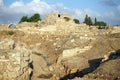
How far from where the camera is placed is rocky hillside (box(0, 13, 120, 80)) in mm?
32031

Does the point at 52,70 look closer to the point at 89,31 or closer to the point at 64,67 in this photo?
the point at 64,67

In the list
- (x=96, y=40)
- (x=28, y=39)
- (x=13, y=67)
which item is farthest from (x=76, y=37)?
(x=13, y=67)

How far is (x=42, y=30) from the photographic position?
54.0 m

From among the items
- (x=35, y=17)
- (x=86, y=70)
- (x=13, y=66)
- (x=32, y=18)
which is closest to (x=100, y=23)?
(x=35, y=17)

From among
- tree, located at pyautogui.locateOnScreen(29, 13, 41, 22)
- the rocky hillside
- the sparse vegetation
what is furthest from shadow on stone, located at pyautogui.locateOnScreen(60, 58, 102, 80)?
tree, located at pyautogui.locateOnScreen(29, 13, 41, 22)

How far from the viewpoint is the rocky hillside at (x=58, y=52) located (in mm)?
32031

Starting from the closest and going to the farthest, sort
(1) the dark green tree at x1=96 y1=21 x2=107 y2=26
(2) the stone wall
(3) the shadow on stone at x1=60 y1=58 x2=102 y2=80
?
1. (2) the stone wall
2. (3) the shadow on stone at x1=60 y1=58 x2=102 y2=80
3. (1) the dark green tree at x1=96 y1=21 x2=107 y2=26

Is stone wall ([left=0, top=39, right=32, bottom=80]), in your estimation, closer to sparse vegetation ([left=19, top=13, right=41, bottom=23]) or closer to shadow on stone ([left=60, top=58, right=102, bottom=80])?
shadow on stone ([left=60, top=58, right=102, bottom=80])

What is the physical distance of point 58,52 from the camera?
45.1m

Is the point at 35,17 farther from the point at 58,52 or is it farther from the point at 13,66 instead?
the point at 13,66

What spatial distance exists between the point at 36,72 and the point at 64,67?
3.19m

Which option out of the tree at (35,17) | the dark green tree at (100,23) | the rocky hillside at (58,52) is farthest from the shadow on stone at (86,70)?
the dark green tree at (100,23)

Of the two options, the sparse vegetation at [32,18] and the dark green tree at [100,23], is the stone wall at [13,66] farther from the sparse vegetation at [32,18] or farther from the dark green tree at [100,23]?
the dark green tree at [100,23]

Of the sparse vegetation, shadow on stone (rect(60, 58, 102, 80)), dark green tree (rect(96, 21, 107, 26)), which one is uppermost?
the sparse vegetation
